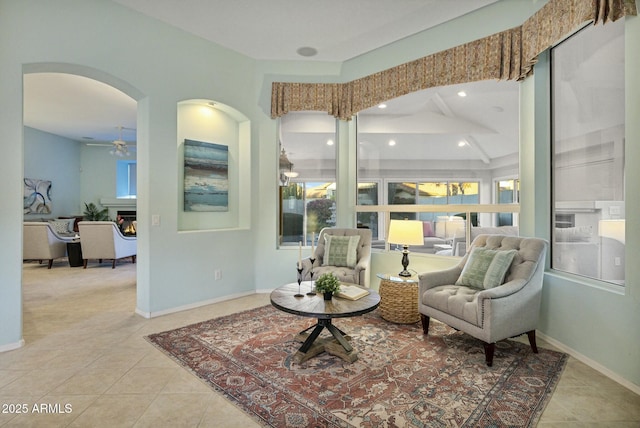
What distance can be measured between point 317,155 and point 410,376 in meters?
3.16

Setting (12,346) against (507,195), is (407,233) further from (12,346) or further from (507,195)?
(12,346)

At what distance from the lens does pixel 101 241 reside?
6.01 m

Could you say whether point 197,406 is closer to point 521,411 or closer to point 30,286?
point 521,411

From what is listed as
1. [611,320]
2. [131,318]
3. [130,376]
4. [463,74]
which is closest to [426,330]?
[611,320]

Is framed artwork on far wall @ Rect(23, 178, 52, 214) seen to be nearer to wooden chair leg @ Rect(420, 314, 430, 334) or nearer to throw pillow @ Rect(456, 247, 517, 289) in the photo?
wooden chair leg @ Rect(420, 314, 430, 334)

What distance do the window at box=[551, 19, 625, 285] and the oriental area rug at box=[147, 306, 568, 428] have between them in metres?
0.87

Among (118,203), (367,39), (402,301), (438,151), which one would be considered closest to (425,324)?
(402,301)

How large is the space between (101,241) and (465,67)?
6.51 meters

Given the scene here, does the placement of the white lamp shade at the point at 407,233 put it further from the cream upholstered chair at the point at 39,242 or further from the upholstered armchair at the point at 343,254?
the cream upholstered chair at the point at 39,242

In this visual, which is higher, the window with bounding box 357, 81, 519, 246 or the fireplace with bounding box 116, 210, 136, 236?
the window with bounding box 357, 81, 519, 246

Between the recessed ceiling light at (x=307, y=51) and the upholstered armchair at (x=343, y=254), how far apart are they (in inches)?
89.9

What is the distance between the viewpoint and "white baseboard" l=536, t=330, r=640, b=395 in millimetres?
2088

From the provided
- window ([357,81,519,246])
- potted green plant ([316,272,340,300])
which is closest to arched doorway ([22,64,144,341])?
potted green plant ([316,272,340,300])

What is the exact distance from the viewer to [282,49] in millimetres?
4059
